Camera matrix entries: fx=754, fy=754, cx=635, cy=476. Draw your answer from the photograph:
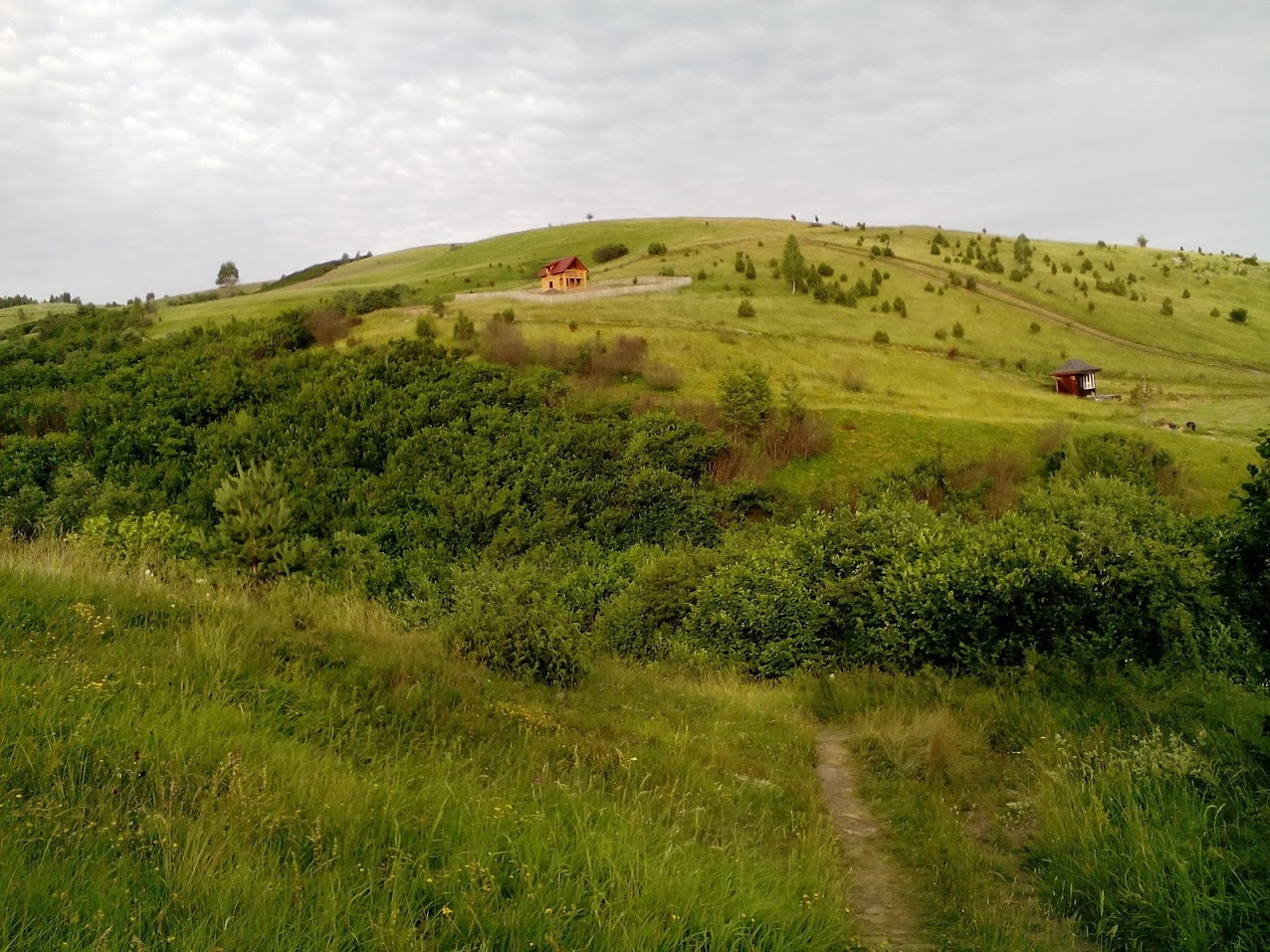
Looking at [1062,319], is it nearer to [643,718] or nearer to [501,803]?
[643,718]

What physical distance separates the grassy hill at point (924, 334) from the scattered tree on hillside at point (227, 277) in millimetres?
38125

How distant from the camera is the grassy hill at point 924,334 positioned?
2923 centimetres

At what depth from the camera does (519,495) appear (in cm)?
2492

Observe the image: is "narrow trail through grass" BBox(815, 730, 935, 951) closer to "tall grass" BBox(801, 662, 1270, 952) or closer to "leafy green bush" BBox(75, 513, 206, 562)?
"tall grass" BBox(801, 662, 1270, 952)

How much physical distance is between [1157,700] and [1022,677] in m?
1.55

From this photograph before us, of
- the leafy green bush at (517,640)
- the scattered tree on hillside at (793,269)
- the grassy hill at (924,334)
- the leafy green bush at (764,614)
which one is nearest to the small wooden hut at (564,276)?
the grassy hill at (924,334)

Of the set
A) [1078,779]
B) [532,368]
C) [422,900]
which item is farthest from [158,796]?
[532,368]

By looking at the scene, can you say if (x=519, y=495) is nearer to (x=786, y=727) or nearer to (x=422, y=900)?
(x=786, y=727)

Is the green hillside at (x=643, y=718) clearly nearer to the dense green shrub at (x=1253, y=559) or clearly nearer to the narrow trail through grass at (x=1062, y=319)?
the dense green shrub at (x=1253, y=559)

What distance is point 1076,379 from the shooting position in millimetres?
43000

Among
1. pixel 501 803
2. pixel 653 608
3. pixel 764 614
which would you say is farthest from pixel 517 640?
pixel 653 608

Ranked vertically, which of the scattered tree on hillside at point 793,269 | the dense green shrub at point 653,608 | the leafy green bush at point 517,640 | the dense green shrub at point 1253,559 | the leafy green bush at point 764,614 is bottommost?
the dense green shrub at point 653,608

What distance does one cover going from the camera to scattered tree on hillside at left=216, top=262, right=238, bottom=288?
110750mm

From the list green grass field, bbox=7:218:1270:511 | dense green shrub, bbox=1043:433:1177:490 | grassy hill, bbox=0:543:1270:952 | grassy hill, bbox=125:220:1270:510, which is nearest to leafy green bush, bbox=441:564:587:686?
grassy hill, bbox=0:543:1270:952
